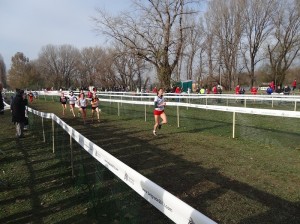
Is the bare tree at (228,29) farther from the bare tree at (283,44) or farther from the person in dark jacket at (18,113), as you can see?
the person in dark jacket at (18,113)

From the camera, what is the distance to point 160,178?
254 inches

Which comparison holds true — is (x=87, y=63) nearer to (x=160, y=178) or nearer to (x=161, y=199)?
(x=160, y=178)

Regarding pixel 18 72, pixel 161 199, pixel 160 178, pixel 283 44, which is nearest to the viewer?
pixel 161 199

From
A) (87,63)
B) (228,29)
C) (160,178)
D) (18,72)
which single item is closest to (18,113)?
(160,178)

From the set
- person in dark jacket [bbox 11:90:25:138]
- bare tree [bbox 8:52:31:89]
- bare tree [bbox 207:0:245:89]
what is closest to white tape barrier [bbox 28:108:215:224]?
person in dark jacket [bbox 11:90:25:138]

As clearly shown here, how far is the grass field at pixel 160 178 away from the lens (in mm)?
4785

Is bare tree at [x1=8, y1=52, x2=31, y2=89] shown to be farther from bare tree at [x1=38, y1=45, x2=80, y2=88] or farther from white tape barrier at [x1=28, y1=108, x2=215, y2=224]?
white tape barrier at [x1=28, y1=108, x2=215, y2=224]

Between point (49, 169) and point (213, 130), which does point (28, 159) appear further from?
point (213, 130)

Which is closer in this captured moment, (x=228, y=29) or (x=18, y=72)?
(x=228, y=29)

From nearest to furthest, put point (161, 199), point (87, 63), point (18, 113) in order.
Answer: point (161, 199), point (18, 113), point (87, 63)

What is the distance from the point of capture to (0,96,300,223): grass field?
4.79 metres

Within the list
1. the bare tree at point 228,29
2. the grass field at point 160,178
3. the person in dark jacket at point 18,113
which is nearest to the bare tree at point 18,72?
the bare tree at point 228,29

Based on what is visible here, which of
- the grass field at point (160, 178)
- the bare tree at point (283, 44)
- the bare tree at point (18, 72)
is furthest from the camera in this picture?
the bare tree at point (18, 72)

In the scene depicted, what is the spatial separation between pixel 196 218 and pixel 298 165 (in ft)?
19.1
